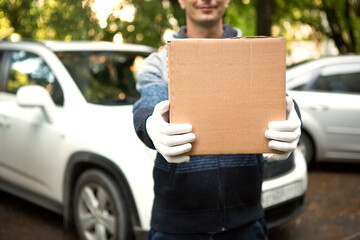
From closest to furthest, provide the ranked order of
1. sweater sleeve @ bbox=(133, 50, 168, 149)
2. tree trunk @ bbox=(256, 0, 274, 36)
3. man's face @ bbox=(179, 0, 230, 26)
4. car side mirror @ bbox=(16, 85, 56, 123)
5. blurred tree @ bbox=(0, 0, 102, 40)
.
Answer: sweater sleeve @ bbox=(133, 50, 168, 149), man's face @ bbox=(179, 0, 230, 26), car side mirror @ bbox=(16, 85, 56, 123), blurred tree @ bbox=(0, 0, 102, 40), tree trunk @ bbox=(256, 0, 274, 36)

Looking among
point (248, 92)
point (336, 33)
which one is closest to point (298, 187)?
point (248, 92)

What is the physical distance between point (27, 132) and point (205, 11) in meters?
2.60

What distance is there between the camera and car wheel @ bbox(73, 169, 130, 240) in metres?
3.22

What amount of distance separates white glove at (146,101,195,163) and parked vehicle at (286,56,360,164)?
478cm

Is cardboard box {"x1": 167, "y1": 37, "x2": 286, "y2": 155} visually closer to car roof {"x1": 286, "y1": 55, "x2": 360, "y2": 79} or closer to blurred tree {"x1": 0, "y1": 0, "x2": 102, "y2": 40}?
car roof {"x1": 286, "y1": 55, "x2": 360, "y2": 79}

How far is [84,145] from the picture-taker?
3.50 meters

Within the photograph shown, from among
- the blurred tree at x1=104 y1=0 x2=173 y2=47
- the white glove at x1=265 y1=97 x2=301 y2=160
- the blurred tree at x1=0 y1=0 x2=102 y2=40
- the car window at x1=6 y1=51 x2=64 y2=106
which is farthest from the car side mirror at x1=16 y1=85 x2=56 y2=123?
the blurred tree at x1=104 y1=0 x2=173 y2=47

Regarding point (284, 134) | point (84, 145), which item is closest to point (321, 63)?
point (84, 145)

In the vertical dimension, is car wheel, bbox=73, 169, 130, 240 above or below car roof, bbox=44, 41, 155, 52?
below

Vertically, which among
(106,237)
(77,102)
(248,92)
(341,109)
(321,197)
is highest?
(248,92)

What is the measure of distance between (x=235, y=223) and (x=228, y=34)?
0.78 metres

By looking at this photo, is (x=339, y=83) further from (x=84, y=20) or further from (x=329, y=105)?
(x=84, y=20)

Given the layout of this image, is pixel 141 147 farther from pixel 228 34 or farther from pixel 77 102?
pixel 228 34

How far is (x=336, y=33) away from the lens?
14.2 metres
